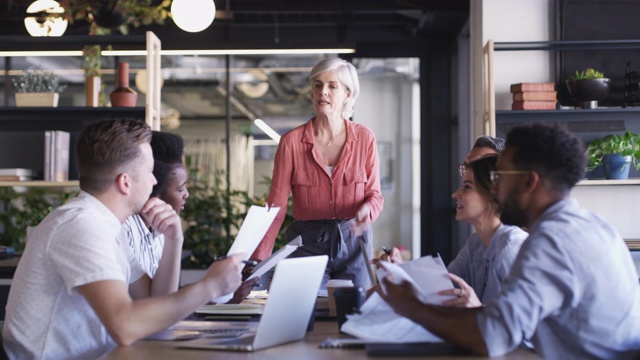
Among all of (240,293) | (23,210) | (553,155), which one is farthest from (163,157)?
(23,210)

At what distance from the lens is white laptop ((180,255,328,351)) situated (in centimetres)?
193

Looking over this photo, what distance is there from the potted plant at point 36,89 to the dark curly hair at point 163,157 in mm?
3445

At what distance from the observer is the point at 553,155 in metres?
2.01

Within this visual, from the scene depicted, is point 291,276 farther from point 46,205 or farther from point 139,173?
point 46,205

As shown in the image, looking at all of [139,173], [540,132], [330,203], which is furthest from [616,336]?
[330,203]

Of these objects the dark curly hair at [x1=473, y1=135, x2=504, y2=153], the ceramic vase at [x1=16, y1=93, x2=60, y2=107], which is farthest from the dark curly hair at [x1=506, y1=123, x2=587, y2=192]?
the ceramic vase at [x1=16, y1=93, x2=60, y2=107]

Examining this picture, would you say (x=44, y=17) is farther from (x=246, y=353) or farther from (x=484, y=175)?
(x=246, y=353)

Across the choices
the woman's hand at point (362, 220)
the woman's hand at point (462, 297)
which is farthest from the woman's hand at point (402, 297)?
the woman's hand at point (362, 220)

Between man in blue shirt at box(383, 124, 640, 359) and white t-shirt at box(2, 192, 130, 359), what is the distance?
0.70m

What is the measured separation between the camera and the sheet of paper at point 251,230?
2262 millimetres

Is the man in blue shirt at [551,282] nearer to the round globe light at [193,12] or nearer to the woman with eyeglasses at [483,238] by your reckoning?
the woman with eyeglasses at [483,238]

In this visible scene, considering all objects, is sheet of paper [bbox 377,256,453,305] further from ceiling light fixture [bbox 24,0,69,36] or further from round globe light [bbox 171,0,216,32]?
ceiling light fixture [bbox 24,0,69,36]

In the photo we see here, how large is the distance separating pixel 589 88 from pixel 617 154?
0.47 metres

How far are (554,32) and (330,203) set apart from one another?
3.14 m
